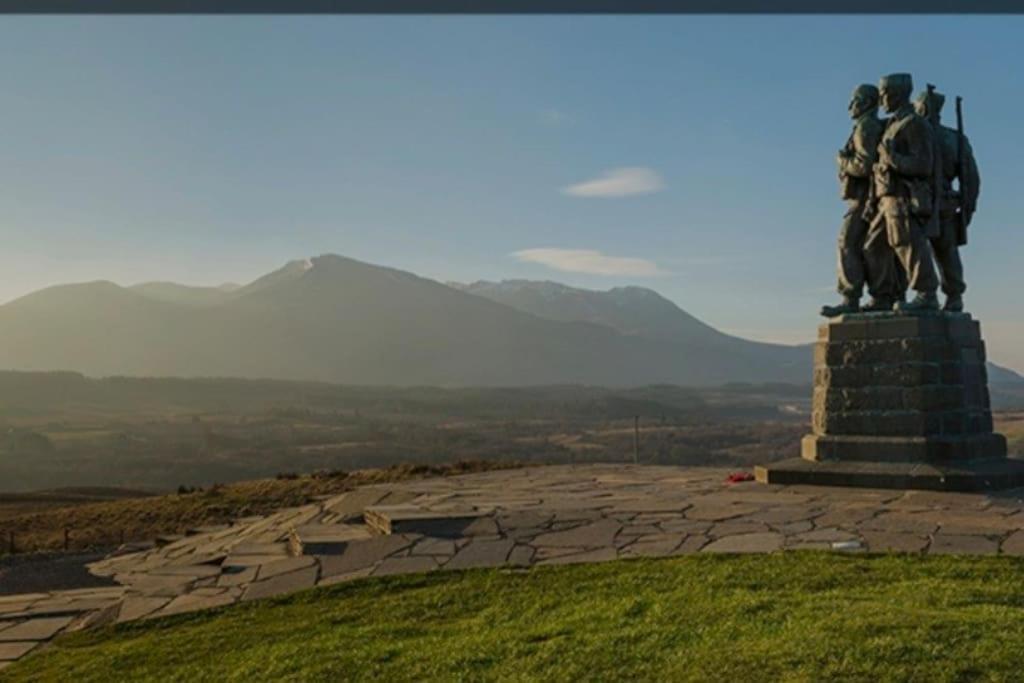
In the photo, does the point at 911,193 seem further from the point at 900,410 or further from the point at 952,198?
the point at 900,410

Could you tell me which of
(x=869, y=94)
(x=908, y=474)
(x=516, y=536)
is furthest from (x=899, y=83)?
(x=516, y=536)

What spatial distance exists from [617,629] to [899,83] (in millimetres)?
7886

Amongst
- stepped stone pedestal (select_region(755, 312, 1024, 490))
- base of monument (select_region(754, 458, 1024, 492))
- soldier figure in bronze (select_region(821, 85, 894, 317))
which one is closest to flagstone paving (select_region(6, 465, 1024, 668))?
base of monument (select_region(754, 458, 1024, 492))

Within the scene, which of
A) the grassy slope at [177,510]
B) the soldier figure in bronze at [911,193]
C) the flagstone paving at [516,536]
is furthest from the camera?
the grassy slope at [177,510]

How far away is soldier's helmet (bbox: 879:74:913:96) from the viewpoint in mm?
9961

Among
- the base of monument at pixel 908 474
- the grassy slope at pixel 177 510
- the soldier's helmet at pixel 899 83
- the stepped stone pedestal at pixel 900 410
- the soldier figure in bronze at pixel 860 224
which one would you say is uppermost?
the soldier's helmet at pixel 899 83

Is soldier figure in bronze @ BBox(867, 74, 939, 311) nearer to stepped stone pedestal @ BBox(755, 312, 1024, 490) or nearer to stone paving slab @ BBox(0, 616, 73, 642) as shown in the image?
stepped stone pedestal @ BBox(755, 312, 1024, 490)

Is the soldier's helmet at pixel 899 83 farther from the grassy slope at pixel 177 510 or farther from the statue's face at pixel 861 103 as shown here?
the grassy slope at pixel 177 510

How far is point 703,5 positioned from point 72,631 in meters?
6.41

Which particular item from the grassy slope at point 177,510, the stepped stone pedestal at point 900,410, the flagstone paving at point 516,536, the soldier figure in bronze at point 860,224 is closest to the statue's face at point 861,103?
the soldier figure in bronze at point 860,224

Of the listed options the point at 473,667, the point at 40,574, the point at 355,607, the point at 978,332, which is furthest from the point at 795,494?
the point at 40,574

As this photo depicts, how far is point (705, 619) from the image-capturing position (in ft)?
15.5

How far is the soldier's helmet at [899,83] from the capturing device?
996cm

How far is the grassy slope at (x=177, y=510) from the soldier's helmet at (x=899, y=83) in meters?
8.41
